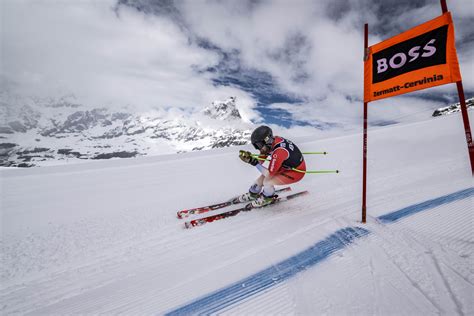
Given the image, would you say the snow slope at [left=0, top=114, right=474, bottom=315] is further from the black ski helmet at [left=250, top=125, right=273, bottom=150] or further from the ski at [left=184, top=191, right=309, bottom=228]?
the black ski helmet at [left=250, top=125, right=273, bottom=150]

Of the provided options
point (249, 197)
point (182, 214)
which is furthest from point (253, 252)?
point (249, 197)

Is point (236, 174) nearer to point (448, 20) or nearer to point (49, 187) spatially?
point (49, 187)

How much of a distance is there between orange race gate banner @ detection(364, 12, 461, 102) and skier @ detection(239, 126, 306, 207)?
1963mm

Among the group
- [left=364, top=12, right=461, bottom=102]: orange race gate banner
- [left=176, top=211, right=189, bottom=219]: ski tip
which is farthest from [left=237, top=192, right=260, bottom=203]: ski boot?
[left=364, top=12, right=461, bottom=102]: orange race gate banner

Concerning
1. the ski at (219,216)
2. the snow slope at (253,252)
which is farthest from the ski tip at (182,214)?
the ski at (219,216)

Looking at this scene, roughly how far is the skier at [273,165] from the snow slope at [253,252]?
1.39 ft

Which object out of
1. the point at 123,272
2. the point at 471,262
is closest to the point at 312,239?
the point at 471,262

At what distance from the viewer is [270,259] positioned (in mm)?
3205

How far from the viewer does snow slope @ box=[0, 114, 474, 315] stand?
7.92 ft

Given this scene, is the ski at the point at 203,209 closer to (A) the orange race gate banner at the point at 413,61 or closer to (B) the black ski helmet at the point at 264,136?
(B) the black ski helmet at the point at 264,136

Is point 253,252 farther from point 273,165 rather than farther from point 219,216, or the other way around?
point 273,165

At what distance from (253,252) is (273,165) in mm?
2165

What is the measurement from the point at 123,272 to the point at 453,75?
5149 mm

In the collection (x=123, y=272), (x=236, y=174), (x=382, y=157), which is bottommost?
(x=123, y=272)
